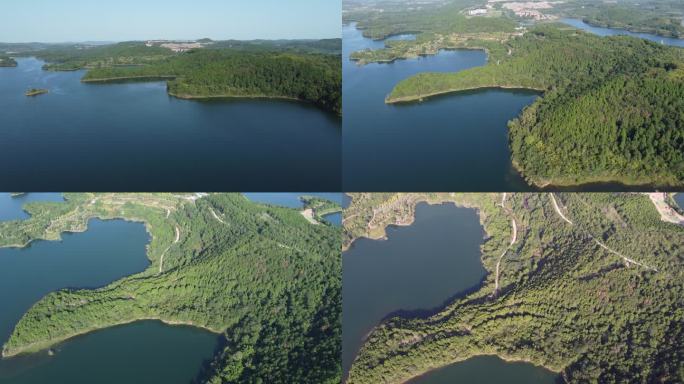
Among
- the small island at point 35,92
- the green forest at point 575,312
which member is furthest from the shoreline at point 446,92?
the small island at point 35,92

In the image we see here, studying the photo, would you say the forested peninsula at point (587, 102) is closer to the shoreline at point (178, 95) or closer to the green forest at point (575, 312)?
the green forest at point (575, 312)

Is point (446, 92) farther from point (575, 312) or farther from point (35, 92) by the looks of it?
point (35, 92)

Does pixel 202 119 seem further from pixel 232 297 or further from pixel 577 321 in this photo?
pixel 577 321

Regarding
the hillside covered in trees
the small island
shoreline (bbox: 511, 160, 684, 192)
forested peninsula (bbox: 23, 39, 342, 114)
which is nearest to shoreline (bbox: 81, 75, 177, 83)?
forested peninsula (bbox: 23, 39, 342, 114)

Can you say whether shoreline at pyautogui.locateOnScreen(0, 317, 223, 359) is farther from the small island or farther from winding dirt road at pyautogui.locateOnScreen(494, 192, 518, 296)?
the small island

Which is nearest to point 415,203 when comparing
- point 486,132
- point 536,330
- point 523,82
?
point 486,132

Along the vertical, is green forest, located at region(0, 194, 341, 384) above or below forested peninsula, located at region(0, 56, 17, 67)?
below
